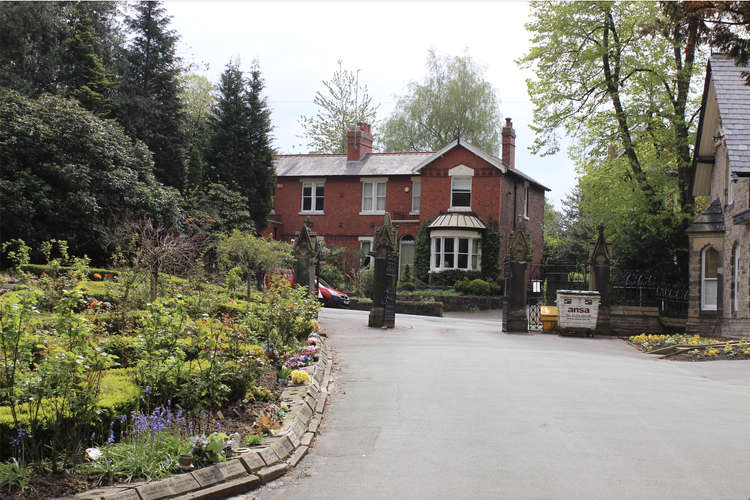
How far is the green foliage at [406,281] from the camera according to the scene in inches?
1523

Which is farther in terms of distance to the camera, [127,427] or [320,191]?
[320,191]

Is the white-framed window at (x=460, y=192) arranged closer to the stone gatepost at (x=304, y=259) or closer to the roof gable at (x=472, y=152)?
the roof gable at (x=472, y=152)

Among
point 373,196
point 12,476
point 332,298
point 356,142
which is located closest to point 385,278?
point 332,298

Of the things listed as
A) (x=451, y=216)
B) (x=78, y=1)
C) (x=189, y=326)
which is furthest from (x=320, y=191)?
(x=189, y=326)

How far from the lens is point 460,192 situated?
139ft

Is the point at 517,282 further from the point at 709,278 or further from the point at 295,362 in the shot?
the point at 295,362

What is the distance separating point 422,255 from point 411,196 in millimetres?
4708

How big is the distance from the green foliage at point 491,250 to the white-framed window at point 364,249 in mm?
7251

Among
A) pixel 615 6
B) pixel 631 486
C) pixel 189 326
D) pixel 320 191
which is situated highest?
pixel 615 6

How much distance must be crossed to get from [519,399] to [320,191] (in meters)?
37.1

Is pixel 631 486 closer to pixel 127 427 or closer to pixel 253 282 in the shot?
pixel 127 427

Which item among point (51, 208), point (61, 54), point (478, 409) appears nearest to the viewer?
point (478, 409)

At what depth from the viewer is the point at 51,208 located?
2422cm

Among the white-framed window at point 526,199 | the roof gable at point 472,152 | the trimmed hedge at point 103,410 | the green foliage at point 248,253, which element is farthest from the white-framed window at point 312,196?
the trimmed hedge at point 103,410
